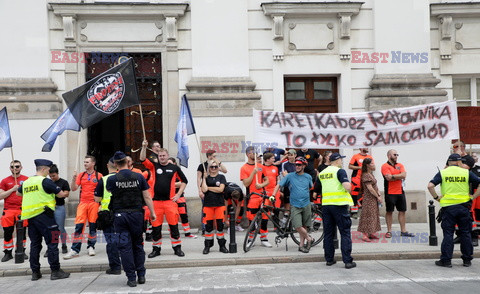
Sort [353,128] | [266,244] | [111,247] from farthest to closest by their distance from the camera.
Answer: [266,244] → [353,128] → [111,247]

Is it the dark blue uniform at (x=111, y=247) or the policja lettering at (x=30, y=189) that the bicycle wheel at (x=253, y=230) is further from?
the policja lettering at (x=30, y=189)

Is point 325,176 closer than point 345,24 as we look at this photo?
Yes

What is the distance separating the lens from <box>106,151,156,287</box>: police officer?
8070mm

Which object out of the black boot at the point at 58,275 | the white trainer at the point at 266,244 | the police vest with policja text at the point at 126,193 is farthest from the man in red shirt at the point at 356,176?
the black boot at the point at 58,275

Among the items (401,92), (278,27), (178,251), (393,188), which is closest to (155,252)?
(178,251)

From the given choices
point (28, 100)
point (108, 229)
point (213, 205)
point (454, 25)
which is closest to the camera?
point (108, 229)

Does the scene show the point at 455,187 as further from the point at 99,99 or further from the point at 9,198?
the point at 9,198

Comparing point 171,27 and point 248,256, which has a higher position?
point 171,27

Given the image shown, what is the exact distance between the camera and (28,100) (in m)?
13.5

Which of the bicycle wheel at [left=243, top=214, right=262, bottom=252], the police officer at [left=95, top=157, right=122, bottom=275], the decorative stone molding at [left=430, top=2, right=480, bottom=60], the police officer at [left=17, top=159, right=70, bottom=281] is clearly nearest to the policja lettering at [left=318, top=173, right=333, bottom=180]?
the bicycle wheel at [left=243, top=214, right=262, bottom=252]

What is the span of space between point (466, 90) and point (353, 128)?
5.90m

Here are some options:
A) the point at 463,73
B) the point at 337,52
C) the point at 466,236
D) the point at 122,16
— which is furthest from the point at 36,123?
the point at 463,73

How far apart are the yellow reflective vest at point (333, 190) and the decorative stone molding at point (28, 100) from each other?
7.50 metres

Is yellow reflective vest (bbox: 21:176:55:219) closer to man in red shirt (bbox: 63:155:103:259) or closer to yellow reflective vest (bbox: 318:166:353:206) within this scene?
man in red shirt (bbox: 63:155:103:259)
